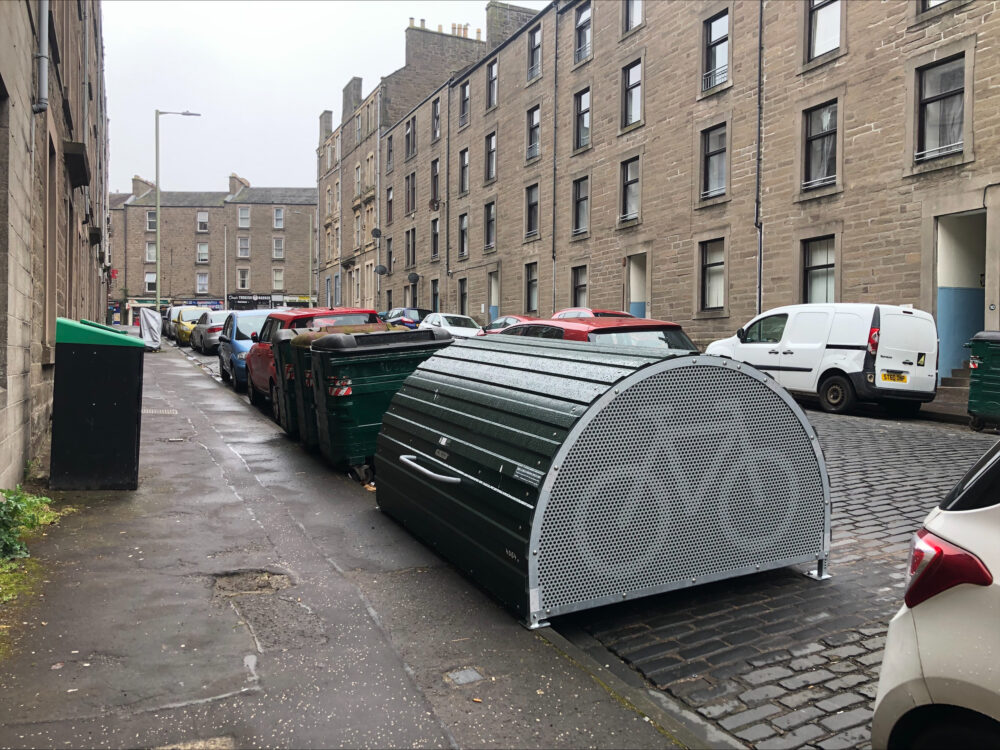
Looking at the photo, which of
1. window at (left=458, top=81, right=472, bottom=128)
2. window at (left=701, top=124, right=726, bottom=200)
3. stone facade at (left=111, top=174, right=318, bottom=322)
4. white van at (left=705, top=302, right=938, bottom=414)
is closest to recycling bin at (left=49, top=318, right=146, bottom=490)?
white van at (left=705, top=302, right=938, bottom=414)

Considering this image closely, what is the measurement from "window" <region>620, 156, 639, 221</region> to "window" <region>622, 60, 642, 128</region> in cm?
126

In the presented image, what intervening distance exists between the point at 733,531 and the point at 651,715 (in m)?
1.55

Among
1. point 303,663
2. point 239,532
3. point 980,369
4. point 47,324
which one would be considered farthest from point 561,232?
point 303,663

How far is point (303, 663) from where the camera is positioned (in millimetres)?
3746

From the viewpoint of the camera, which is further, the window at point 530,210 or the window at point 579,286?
the window at point 530,210

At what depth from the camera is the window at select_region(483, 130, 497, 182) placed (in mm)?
35281

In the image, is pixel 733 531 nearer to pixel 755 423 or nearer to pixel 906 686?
pixel 755 423

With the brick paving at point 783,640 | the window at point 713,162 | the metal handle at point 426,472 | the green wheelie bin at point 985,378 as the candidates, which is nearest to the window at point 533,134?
the window at point 713,162

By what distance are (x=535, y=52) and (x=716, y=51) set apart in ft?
35.8

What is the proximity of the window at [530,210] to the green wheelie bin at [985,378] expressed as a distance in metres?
21.6

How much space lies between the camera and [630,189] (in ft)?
86.5

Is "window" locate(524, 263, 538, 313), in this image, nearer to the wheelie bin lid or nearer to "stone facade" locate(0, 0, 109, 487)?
"stone facade" locate(0, 0, 109, 487)

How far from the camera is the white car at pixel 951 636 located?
7.00 ft

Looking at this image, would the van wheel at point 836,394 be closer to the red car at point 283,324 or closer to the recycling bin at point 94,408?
the red car at point 283,324
